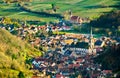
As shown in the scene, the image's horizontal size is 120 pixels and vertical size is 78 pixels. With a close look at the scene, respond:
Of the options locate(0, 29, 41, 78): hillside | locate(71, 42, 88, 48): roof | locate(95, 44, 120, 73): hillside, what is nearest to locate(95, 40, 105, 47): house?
locate(71, 42, 88, 48): roof

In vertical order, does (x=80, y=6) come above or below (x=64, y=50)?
below

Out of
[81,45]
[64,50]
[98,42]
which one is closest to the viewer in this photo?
[64,50]

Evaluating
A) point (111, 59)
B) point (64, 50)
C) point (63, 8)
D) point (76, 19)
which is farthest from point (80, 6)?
point (111, 59)

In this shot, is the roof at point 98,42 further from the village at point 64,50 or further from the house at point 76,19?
the house at point 76,19

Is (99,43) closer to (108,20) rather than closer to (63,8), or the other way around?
(108,20)

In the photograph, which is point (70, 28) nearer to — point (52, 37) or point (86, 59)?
point (52, 37)

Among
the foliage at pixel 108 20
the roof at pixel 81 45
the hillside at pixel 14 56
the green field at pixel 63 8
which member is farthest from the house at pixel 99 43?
the green field at pixel 63 8

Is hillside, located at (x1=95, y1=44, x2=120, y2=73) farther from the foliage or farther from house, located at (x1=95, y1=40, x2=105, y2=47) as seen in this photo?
the foliage
